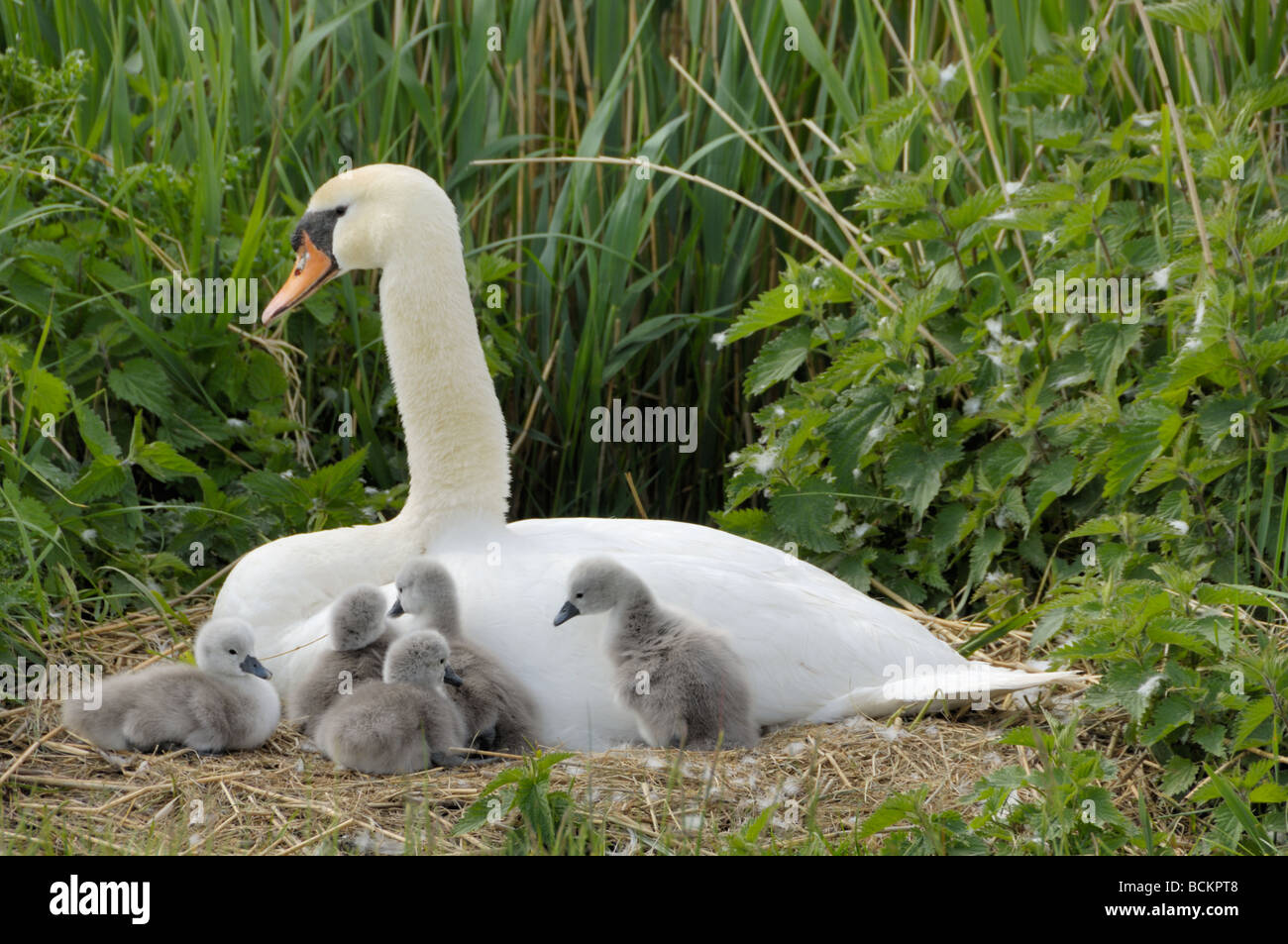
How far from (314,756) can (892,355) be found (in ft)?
7.31

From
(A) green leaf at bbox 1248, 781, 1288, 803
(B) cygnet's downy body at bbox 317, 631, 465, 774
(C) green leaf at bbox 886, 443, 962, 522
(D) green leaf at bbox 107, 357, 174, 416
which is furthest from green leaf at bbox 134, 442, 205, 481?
(A) green leaf at bbox 1248, 781, 1288, 803

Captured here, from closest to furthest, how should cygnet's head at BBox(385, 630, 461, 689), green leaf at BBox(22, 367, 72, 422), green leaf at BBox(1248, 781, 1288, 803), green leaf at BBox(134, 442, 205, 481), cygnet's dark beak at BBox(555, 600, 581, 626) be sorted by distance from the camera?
1. green leaf at BBox(1248, 781, 1288, 803)
2. cygnet's head at BBox(385, 630, 461, 689)
3. cygnet's dark beak at BBox(555, 600, 581, 626)
4. green leaf at BBox(22, 367, 72, 422)
5. green leaf at BBox(134, 442, 205, 481)

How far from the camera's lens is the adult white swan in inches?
152

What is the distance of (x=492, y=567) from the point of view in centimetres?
407

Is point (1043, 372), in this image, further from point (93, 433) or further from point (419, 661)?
point (93, 433)

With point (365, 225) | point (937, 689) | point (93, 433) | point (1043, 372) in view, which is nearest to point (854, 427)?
point (1043, 372)

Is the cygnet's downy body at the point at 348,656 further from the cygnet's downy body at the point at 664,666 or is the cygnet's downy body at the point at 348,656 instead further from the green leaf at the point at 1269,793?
the green leaf at the point at 1269,793

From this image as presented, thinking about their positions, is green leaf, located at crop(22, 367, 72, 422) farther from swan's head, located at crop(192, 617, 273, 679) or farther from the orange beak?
swan's head, located at crop(192, 617, 273, 679)

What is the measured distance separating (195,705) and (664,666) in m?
1.13

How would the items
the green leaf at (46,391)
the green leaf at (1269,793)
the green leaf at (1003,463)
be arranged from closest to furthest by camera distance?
the green leaf at (1269,793) < the green leaf at (46,391) < the green leaf at (1003,463)

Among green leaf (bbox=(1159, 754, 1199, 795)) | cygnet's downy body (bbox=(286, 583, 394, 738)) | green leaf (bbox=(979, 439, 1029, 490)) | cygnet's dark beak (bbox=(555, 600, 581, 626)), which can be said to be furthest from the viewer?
green leaf (bbox=(979, 439, 1029, 490))

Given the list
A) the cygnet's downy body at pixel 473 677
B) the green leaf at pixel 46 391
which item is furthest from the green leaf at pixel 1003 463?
the green leaf at pixel 46 391

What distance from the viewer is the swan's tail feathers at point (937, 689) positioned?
3750mm

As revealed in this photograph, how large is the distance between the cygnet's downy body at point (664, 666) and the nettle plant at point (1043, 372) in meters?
0.85
